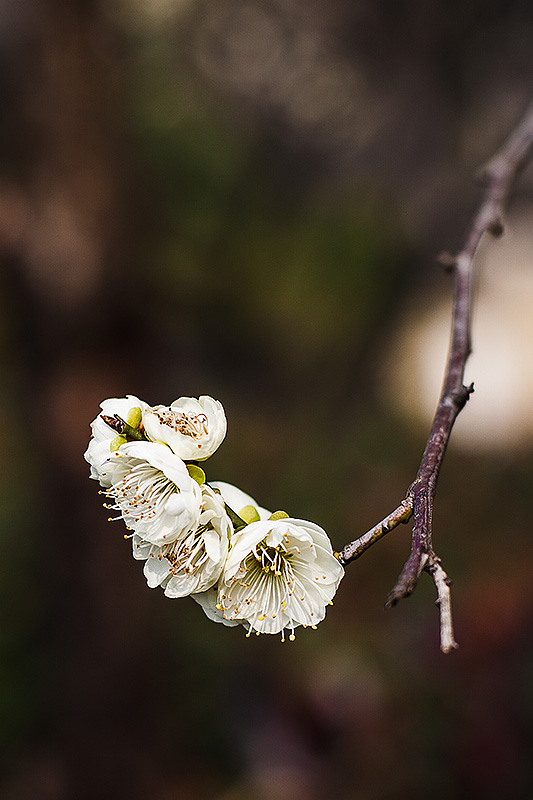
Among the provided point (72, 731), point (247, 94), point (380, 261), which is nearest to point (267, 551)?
point (72, 731)

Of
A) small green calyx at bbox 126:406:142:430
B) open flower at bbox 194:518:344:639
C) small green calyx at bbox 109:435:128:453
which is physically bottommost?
open flower at bbox 194:518:344:639

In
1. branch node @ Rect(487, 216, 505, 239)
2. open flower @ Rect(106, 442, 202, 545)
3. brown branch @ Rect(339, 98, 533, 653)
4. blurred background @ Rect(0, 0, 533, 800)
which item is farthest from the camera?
blurred background @ Rect(0, 0, 533, 800)

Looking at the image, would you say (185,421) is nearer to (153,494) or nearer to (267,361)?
(153,494)

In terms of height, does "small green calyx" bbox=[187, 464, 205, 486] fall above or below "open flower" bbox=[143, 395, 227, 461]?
below

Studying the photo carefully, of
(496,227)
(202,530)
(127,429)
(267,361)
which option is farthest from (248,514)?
(267,361)

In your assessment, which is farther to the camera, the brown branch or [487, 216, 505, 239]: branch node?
[487, 216, 505, 239]: branch node

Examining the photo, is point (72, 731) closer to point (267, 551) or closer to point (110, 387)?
point (110, 387)

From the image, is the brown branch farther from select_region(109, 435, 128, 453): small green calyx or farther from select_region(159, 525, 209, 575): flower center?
select_region(109, 435, 128, 453): small green calyx

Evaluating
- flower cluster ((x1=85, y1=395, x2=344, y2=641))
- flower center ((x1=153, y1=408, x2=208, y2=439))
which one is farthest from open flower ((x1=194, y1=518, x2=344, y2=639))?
flower center ((x1=153, y1=408, x2=208, y2=439))

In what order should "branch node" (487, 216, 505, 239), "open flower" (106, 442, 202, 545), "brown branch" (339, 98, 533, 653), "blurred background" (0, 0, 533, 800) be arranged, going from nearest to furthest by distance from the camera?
"brown branch" (339, 98, 533, 653)
"open flower" (106, 442, 202, 545)
"branch node" (487, 216, 505, 239)
"blurred background" (0, 0, 533, 800)
